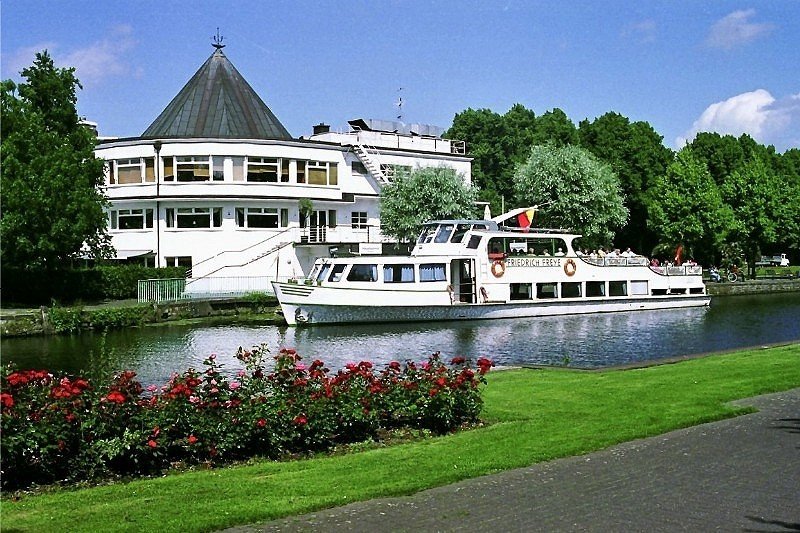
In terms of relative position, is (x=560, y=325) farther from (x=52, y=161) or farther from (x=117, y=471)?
(x=117, y=471)

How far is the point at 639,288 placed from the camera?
54562mm

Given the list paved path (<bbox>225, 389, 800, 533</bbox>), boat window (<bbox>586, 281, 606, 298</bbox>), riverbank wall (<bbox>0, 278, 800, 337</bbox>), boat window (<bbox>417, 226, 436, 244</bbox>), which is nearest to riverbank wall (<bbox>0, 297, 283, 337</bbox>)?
riverbank wall (<bbox>0, 278, 800, 337</bbox>)

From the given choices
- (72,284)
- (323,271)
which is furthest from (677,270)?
(72,284)

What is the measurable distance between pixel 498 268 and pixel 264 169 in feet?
60.1

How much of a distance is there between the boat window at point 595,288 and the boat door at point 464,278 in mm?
7956

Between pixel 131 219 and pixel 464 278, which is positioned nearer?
pixel 464 278

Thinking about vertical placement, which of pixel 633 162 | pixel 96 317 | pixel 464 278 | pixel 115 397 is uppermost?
pixel 633 162

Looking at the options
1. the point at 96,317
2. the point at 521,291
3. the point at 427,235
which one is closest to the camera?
the point at 96,317

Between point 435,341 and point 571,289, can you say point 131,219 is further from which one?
point 435,341

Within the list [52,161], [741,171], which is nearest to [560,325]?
[52,161]

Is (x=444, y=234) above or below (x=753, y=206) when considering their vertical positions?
below

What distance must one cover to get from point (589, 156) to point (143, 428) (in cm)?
6330

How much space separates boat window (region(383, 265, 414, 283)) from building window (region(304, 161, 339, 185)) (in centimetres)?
1706

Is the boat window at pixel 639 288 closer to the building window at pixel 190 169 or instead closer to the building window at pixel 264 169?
the building window at pixel 264 169
